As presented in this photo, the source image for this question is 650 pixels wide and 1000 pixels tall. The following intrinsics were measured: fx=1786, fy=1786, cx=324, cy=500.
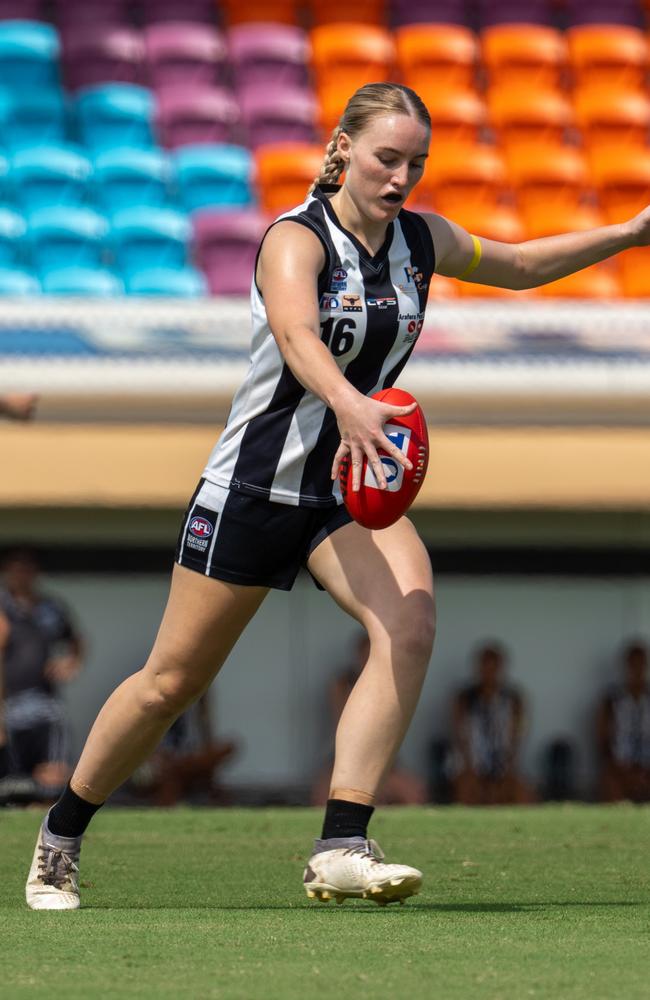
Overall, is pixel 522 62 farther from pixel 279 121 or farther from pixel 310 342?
pixel 310 342

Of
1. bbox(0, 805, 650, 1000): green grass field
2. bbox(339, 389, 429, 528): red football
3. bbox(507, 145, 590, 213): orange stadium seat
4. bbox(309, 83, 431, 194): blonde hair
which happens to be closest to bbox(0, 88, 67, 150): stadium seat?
bbox(507, 145, 590, 213): orange stadium seat

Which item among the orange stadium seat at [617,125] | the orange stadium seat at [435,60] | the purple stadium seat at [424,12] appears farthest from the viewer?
the purple stadium seat at [424,12]

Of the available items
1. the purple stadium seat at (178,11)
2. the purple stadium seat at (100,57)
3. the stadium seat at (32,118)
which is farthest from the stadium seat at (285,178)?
the purple stadium seat at (178,11)

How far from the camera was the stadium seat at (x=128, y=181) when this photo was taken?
1341 centimetres

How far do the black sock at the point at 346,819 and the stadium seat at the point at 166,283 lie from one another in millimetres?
8505

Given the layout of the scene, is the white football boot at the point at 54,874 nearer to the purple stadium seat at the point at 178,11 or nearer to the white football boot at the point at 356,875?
the white football boot at the point at 356,875

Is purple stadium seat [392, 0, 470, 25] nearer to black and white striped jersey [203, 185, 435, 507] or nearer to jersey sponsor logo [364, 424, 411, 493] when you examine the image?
black and white striped jersey [203, 185, 435, 507]

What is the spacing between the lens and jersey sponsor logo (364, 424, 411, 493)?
4004 mm

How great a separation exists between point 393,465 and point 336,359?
44cm

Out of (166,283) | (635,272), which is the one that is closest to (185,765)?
(166,283)

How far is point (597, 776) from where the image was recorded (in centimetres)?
1232

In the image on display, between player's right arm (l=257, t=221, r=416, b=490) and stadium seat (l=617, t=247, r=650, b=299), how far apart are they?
28.9 ft

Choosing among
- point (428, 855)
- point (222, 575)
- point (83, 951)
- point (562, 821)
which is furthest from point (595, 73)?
point (83, 951)

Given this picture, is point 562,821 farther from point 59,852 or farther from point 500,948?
point 500,948
